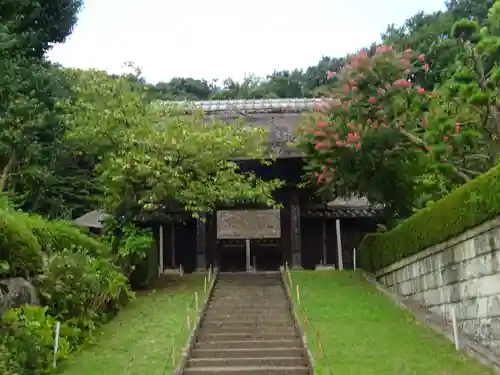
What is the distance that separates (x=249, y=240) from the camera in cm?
2444

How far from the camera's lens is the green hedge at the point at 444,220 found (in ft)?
33.1

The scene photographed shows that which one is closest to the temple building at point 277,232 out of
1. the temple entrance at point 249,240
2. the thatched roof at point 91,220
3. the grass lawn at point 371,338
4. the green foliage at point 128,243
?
the temple entrance at point 249,240

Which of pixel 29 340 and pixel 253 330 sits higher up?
pixel 29 340

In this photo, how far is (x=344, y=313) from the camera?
1444 centimetres

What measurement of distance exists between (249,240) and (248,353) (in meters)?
12.8

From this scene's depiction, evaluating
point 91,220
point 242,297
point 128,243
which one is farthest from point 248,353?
point 91,220

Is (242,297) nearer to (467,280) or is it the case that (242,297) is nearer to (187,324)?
(187,324)

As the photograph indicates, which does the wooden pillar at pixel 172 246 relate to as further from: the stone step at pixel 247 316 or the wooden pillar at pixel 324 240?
the stone step at pixel 247 316

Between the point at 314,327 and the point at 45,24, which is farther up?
the point at 45,24

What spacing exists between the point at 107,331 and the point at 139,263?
17.7 feet

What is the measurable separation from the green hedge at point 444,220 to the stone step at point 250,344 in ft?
12.5

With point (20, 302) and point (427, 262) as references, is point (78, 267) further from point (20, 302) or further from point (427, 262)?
point (427, 262)

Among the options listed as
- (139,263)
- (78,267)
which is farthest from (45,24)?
(78,267)

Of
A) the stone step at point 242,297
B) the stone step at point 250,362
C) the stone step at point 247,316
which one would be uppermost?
the stone step at point 242,297
